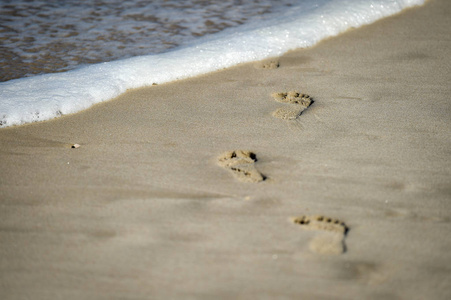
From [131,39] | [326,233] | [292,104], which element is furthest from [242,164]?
[131,39]

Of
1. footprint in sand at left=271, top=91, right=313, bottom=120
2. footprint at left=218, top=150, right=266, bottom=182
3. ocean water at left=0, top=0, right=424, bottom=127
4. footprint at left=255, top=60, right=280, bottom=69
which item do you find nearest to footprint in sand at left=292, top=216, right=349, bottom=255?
footprint at left=218, top=150, right=266, bottom=182

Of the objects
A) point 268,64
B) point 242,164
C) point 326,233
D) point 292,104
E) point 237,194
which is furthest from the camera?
point 268,64

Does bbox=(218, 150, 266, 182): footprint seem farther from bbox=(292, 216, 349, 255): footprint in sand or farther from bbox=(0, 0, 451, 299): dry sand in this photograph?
bbox=(292, 216, 349, 255): footprint in sand

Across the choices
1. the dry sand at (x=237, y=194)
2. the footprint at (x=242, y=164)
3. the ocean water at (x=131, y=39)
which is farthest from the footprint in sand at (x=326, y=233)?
the ocean water at (x=131, y=39)

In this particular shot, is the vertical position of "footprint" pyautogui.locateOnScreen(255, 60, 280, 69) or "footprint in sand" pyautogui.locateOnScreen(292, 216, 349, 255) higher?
"footprint" pyautogui.locateOnScreen(255, 60, 280, 69)

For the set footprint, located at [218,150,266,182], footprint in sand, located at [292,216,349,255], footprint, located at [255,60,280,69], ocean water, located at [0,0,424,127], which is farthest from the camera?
footprint, located at [255,60,280,69]

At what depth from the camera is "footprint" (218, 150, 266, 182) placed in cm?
196

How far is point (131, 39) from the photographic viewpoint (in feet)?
12.4

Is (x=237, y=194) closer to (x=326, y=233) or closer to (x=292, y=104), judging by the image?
(x=326, y=233)

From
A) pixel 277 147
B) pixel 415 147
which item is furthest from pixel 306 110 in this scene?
pixel 415 147

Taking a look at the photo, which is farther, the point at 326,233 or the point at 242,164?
the point at 242,164

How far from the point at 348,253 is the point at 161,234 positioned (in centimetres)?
64

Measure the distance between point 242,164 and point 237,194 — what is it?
0.24 meters

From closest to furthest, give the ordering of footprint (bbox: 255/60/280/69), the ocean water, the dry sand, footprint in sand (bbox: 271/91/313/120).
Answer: the dry sand → footprint in sand (bbox: 271/91/313/120) → the ocean water → footprint (bbox: 255/60/280/69)
